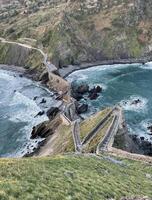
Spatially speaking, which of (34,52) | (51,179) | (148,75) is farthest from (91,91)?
(51,179)

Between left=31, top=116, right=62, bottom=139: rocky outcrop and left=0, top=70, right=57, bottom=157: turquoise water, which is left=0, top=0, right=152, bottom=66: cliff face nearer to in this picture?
left=0, top=70, right=57, bottom=157: turquoise water

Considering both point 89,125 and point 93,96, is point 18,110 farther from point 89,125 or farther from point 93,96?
point 89,125

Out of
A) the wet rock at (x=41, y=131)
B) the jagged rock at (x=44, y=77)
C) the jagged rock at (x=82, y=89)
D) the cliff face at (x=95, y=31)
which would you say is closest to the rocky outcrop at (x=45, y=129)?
the wet rock at (x=41, y=131)

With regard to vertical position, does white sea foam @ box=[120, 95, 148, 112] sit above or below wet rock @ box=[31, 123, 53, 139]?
below

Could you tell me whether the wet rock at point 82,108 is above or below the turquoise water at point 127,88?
above

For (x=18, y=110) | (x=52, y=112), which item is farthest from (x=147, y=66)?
(x=52, y=112)

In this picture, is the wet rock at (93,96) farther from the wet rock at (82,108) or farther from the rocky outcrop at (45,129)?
the rocky outcrop at (45,129)

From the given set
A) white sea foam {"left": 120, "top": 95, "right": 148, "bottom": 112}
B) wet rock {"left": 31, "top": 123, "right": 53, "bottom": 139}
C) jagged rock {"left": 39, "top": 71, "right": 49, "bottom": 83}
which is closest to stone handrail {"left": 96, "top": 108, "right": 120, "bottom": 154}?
wet rock {"left": 31, "top": 123, "right": 53, "bottom": 139}

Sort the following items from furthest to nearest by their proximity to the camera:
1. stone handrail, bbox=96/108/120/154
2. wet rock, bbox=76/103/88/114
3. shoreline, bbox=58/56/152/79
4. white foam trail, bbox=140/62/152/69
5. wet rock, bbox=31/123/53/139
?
1. white foam trail, bbox=140/62/152/69
2. shoreline, bbox=58/56/152/79
3. wet rock, bbox=76/103/88/114
4. wet rock, bbox=31/123/53/139
5. stone handrail, bbox=96/108/120/154
